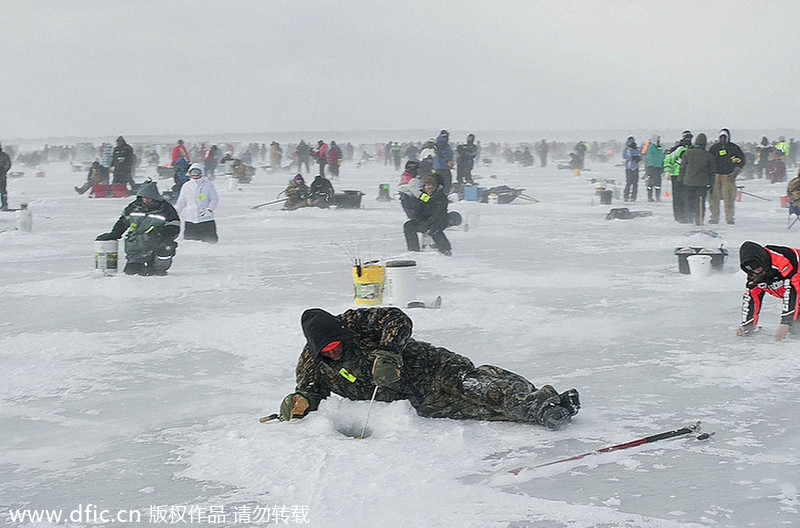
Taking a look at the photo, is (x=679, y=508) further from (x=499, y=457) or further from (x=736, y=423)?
(x=736, y=423)

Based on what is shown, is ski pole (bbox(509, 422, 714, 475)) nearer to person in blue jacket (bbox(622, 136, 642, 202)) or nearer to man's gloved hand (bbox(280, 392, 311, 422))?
man's gloved hand (bbox(280, 392, 311, 422))

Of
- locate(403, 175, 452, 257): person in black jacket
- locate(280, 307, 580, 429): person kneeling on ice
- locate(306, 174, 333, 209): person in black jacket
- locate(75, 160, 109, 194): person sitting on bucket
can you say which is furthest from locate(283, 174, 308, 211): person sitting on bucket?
locate(280, 307, 580, 429): person kneeling on ice

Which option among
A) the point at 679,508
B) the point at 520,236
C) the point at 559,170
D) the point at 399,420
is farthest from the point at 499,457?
the point at 559,170

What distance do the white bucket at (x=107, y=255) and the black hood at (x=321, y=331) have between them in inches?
274

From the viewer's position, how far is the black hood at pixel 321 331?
495 centimetres

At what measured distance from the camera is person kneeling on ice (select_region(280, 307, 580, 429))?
512 cm

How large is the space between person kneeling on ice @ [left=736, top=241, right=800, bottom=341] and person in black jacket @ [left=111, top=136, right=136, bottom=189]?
19908 millimetres

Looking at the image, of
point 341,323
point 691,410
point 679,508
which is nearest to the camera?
point 679,508

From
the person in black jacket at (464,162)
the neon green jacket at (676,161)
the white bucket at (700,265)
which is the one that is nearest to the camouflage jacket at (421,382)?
the white bucket at (700,265)

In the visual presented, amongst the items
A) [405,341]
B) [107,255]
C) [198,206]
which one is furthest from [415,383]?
[198,206]

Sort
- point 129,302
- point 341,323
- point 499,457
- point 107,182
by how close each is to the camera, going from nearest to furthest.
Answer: point 499,457
point 341,323
point 129,302
point 107,182

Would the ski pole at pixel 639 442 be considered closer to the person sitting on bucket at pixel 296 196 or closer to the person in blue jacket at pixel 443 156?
the person in blue jacket at pixel 443 156

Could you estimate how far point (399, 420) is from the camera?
5199 millimetres

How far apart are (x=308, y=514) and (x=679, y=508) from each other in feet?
5.22
